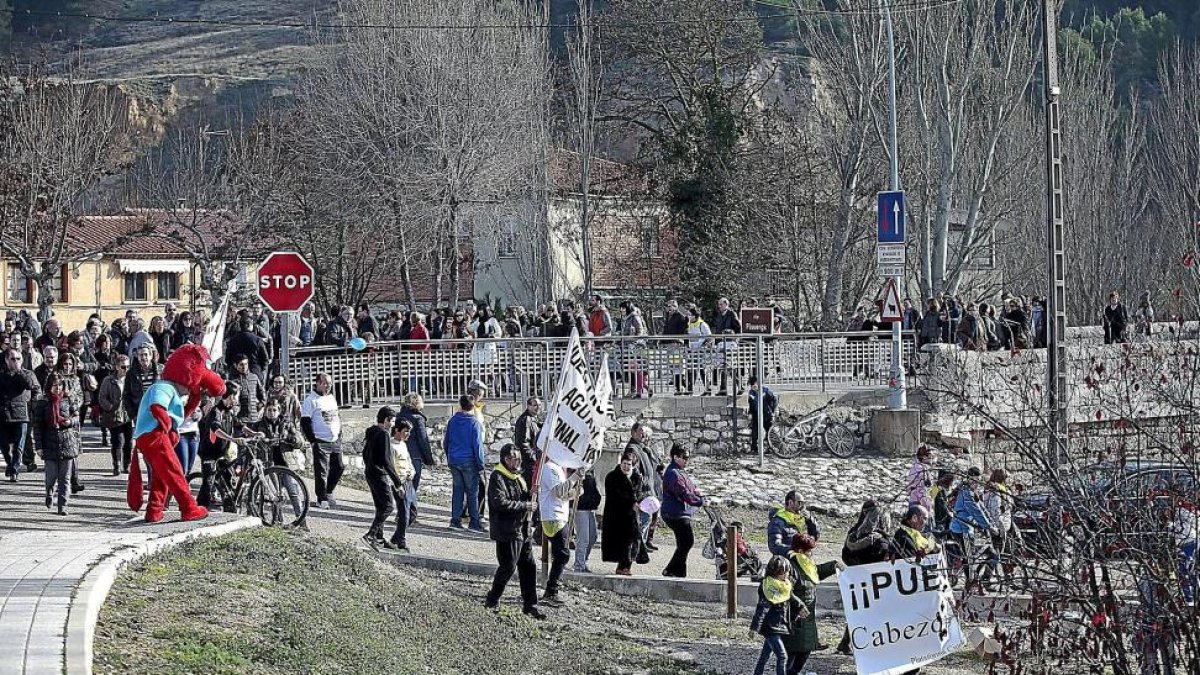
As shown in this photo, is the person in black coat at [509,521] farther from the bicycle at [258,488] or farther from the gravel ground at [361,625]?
the bicycle at [258,488]

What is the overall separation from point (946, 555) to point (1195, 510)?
3572 millimetres

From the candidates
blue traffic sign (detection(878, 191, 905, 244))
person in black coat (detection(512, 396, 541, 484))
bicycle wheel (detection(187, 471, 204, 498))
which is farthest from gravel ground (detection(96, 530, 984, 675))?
blue traffic sign (detection(878, 191, 905, 244))

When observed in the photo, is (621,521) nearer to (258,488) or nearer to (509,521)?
(509,521)

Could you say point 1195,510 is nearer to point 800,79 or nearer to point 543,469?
point 543,469

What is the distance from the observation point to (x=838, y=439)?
92.0 feet

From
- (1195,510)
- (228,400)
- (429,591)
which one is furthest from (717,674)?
(228,400)

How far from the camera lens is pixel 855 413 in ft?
92.5

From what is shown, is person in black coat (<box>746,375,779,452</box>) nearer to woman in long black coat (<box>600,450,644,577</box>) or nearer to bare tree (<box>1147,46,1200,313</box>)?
woman in long black coat (<box>600,450,644,577</box>)

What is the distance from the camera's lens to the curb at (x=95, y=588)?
30.5ft

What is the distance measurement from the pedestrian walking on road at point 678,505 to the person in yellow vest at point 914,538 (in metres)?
3.64

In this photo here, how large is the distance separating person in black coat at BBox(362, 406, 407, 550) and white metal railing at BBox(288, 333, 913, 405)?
25.0 feet

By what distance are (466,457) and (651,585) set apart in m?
3.36

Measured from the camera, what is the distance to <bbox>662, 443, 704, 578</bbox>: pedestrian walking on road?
18234 millimetres

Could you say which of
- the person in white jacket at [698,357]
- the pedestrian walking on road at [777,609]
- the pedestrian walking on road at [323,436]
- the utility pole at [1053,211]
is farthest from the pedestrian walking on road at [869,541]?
the person in white jacket at [698,357]
